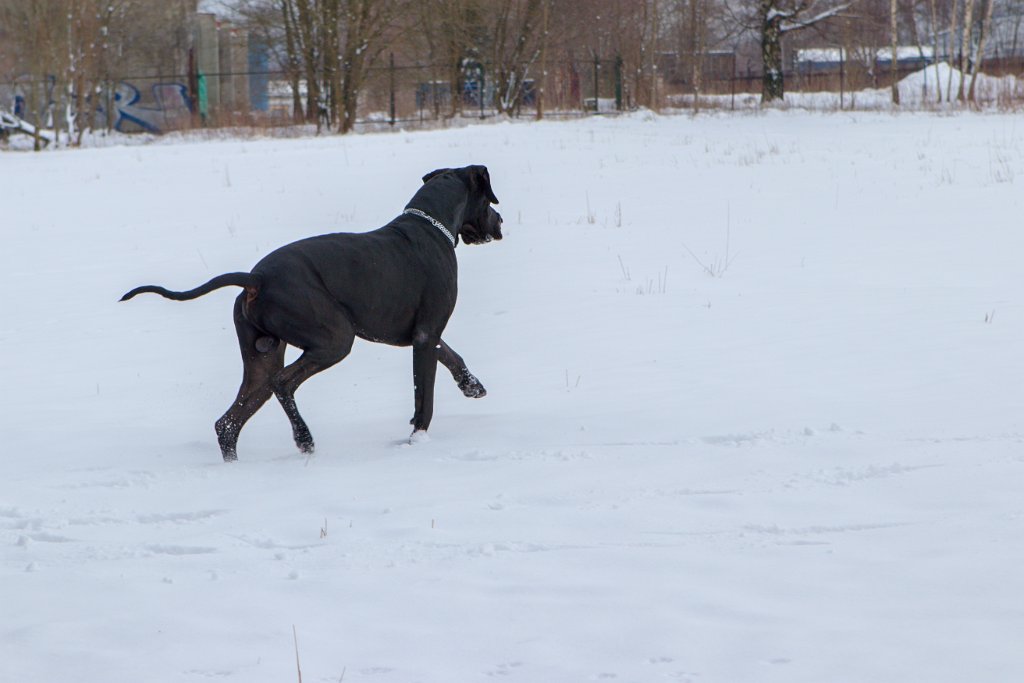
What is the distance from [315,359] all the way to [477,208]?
143cm

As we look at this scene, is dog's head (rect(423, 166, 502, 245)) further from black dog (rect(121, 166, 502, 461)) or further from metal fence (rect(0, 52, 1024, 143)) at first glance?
metal fence (rect(0, 52, 1024, 143))

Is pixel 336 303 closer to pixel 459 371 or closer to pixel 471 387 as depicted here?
pixel 459 371

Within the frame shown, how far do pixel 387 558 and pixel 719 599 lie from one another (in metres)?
1.03

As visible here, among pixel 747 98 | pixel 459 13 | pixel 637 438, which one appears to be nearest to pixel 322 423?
pixel 637 438

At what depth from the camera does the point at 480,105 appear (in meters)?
31.5

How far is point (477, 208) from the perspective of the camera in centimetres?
576

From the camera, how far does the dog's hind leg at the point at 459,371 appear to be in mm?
5465

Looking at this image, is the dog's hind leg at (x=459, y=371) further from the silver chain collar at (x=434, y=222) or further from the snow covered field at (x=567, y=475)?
the silver chain collar at (x=434, y=222)

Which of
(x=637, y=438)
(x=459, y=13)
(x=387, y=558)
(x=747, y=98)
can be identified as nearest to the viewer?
(x=387, y=558)

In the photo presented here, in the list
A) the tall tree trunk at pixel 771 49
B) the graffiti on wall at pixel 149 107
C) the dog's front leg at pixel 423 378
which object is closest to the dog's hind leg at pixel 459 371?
the dog's front leg at pixel 423 378

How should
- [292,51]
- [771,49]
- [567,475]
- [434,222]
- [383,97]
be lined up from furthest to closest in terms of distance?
[771,49], [383,97], [292,51], [434,222], [567,475]

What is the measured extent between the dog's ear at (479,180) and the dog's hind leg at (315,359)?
49.6 inches

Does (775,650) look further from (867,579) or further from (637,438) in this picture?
(637,438)

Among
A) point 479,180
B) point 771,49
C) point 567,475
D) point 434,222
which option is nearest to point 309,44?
point 771,49
